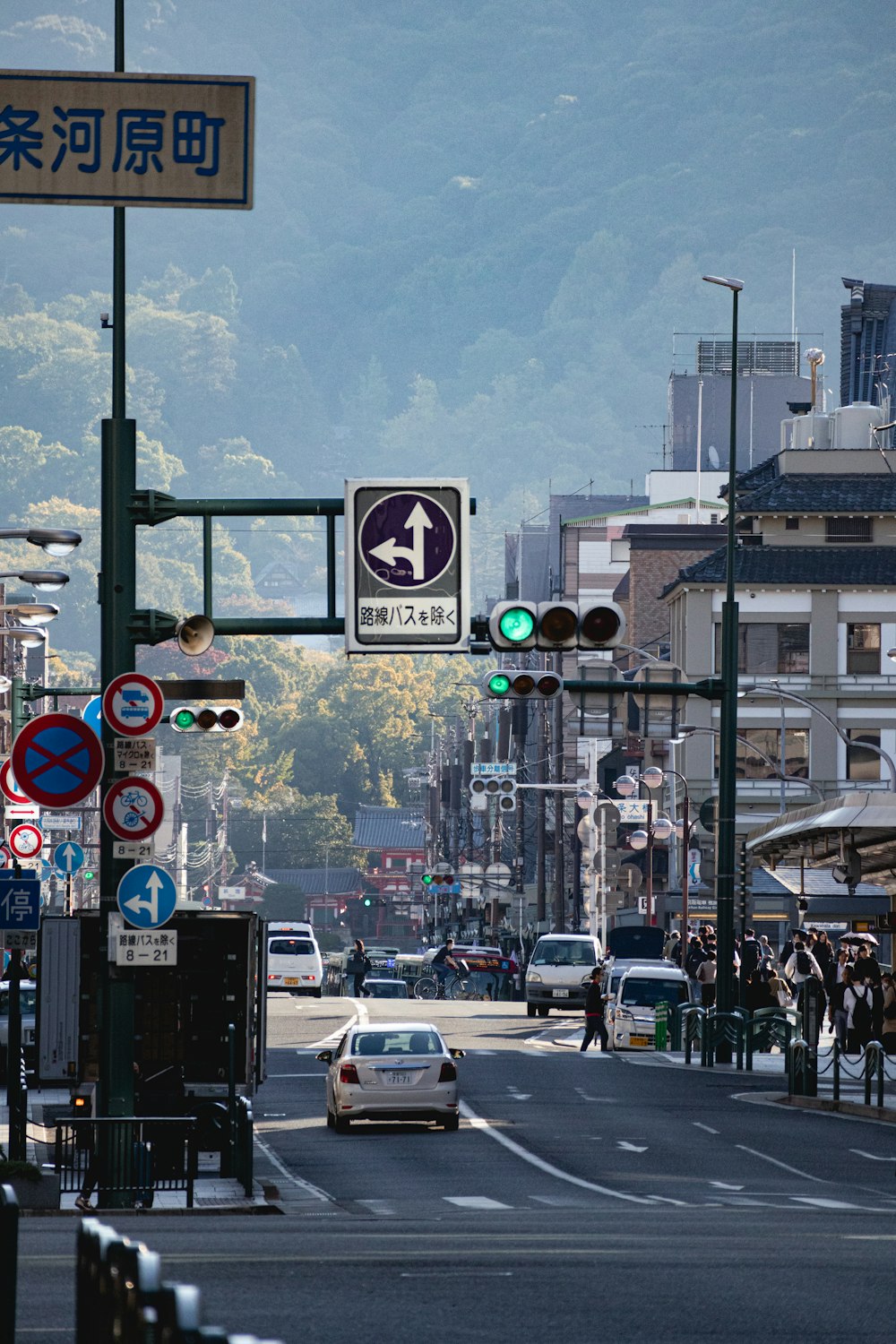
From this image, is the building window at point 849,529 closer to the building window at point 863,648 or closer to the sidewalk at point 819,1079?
the building window at point 863,648

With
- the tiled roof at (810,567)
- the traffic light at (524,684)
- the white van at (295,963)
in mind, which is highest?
the tiled roof at (810,567)

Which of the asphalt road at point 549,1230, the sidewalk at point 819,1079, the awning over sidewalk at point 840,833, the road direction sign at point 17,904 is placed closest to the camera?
the asphalt road at point 549,1230

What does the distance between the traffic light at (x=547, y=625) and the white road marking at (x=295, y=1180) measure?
17.7 feet

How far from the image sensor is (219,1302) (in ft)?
39.8

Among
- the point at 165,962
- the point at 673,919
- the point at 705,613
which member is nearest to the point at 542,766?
the point at 673,919

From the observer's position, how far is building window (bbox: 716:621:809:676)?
8162 centimetres

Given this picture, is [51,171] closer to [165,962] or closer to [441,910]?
[165,962]

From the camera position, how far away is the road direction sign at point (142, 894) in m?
18.7

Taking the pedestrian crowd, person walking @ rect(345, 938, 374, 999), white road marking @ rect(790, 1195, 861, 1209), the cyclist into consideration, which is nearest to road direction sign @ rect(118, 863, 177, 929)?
white road marking @ rect(790, 1195, 861, 1209)

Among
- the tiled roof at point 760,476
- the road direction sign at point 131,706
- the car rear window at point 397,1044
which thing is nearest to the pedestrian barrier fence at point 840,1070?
the car rear window at point 397,1044

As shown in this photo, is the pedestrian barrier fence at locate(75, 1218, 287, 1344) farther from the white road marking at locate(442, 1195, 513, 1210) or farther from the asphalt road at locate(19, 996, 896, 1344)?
the white road marking at locate(442, 1195, 513, 1210)

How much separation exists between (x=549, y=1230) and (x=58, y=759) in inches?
220

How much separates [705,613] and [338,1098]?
5549 cm

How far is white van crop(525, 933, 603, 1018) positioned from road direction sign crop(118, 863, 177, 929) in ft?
130
